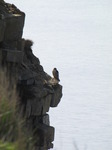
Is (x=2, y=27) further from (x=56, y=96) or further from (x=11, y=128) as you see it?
(x=11, y=128)

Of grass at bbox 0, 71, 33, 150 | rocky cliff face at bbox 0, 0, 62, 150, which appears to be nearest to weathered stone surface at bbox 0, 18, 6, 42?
rocky cliff face at bbox 0, 0, 62, 150

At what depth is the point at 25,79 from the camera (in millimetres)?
21078

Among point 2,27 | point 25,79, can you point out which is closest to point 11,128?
point 2,27

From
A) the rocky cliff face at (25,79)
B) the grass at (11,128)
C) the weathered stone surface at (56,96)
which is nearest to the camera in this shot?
the grass at (11,128)

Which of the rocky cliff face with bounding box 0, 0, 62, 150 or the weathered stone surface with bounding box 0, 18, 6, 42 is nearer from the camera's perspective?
the weathered stone surface with bounding box 0, 18, 6, 42

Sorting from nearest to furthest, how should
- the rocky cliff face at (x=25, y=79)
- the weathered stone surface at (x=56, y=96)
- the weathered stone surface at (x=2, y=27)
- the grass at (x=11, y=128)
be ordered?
the grass at (x=11, y=128) < the weathered stone surface at (x=2, y=27) < the rocky cliff face at (x=25, y=79) < the weathered stone surface at (x=56, y=96)

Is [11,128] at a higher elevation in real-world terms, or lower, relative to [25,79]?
higher

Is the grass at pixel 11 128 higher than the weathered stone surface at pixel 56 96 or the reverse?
higher

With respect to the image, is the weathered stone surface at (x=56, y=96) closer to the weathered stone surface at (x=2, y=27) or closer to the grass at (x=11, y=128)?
the weathered stone surface at (x=2, y=27)

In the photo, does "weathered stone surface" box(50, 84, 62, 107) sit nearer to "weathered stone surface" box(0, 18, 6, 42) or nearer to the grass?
"weathered stone surface" box(0, 18, 6, 42)

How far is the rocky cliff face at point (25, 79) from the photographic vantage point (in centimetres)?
2050

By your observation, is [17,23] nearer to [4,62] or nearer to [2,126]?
[4,62]

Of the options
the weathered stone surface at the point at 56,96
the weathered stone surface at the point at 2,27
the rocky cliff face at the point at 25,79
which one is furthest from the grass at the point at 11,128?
the weathered stone surface at the point at 56,96

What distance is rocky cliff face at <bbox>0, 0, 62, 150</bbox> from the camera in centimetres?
2050
